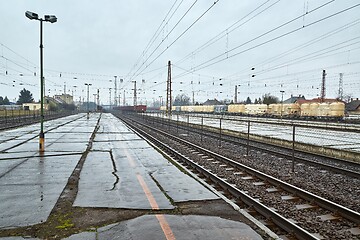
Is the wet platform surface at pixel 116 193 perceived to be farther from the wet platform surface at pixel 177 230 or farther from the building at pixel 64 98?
the building at pixel 64 98

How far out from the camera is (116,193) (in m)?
7.07

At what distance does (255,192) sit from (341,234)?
8.89 ft

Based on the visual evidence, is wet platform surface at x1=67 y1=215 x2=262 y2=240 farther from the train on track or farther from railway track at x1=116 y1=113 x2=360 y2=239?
the train on track

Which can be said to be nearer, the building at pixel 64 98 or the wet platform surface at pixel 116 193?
the wet platform surface at pixel 116 193

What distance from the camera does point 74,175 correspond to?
8.95 metres

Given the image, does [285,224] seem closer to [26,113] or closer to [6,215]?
[6,215]

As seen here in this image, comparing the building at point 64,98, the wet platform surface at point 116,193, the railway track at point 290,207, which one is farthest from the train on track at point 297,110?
the building at point 64,98

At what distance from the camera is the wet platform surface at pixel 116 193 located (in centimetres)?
493

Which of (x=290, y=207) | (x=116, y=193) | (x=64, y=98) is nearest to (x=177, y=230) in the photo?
(x=116, y=193)

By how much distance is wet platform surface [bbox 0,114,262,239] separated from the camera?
493 centimetres

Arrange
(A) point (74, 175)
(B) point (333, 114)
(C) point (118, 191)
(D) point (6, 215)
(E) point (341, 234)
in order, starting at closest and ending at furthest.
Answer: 1. (E) point (341, 234)
2. (D) point (6, 215)
3. (C) point (118, 191)
4. (A) point (74, 175)
5. (B) point (333, 114)

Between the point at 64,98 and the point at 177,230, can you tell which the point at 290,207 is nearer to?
the point at 177,230

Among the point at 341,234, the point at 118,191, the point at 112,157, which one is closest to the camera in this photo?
the point at 341,234

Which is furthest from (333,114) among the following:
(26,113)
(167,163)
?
(26,113)
